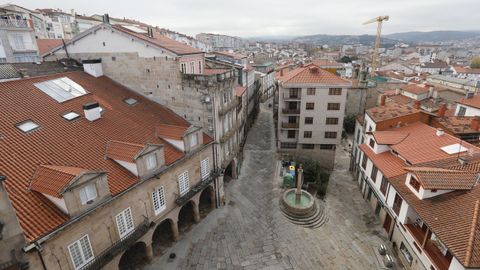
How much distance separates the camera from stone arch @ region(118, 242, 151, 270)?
2220 cm

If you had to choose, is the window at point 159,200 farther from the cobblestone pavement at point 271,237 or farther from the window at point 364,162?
the window at point 364,162

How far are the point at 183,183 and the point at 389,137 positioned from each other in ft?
80.1

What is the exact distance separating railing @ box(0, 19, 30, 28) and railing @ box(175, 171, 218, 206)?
39619mm

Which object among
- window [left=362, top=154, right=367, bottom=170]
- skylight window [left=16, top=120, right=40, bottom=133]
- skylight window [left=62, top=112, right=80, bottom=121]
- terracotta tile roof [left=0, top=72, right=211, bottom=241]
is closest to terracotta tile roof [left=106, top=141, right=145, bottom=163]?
terracotta tile roof [left=0, top=72, right=211, bottom=241]

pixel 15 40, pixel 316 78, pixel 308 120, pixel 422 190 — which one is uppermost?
pixel 15 40

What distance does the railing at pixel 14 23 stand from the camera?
3847 centimetres

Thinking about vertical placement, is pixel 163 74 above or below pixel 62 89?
above

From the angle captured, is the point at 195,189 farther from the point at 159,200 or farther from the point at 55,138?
the point at 55,138

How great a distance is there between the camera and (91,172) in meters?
15.5

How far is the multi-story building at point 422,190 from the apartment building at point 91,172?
62.0 feet

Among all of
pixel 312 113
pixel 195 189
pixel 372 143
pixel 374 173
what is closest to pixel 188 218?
pixel 195 189

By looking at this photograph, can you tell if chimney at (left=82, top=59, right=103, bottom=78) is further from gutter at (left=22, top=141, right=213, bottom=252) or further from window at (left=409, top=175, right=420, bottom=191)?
window at (left=409, top=175, right=420, bottom=191)

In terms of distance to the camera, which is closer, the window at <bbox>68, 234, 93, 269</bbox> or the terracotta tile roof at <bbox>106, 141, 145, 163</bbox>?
the window at <bbox>68, 234, 93, 269</bbox>

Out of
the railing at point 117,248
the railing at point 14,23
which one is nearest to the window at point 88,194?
the railing at point 117,248
